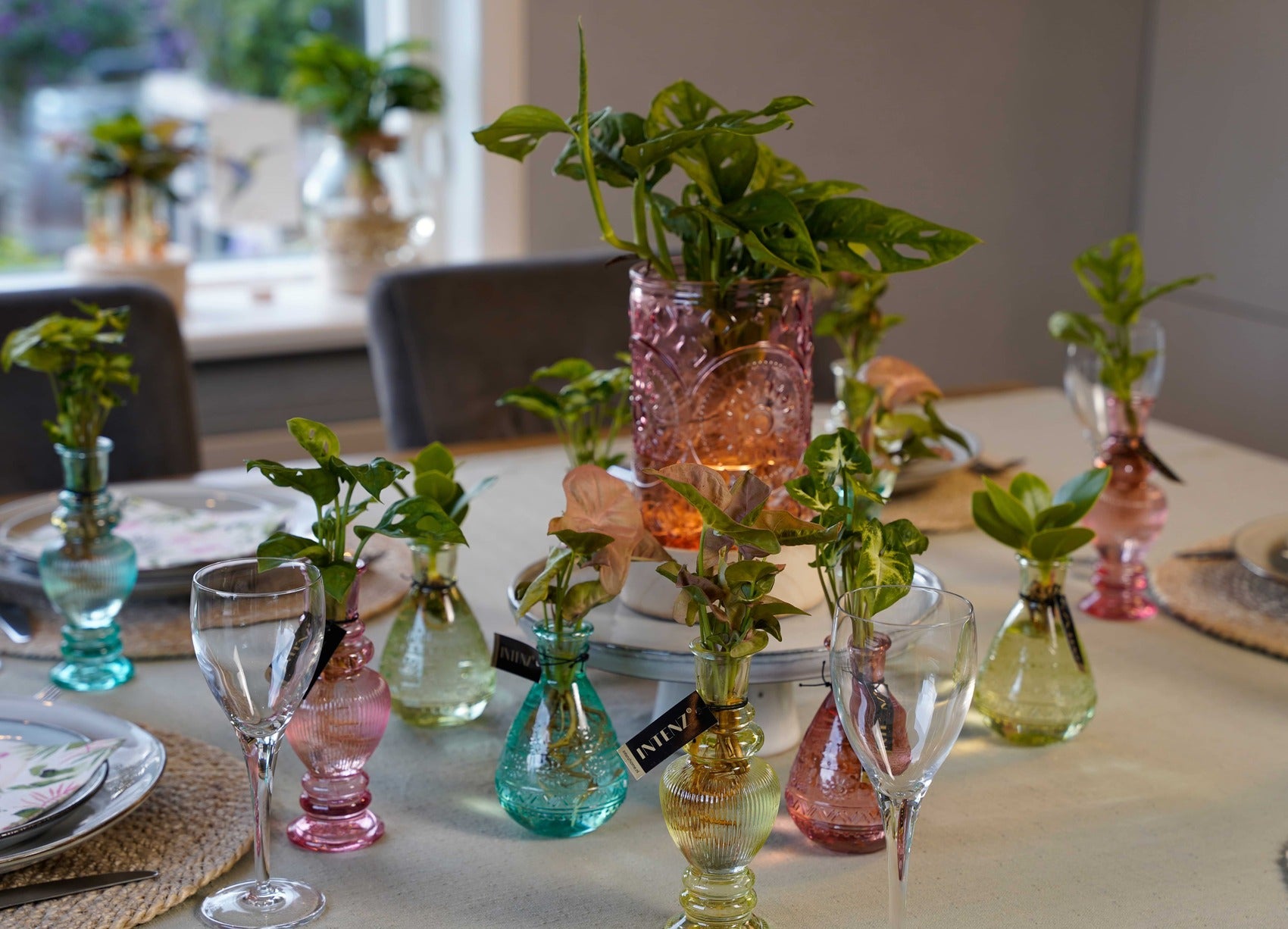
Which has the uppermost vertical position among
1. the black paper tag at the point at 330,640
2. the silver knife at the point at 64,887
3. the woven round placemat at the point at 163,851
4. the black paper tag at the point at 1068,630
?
the black paper tag at the point at 330,640

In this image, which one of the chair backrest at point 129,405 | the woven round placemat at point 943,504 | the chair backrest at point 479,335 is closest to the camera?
the woven round placemat at point 943,504

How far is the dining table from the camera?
686 mm

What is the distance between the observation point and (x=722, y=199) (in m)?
0.83

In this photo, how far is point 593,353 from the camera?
1.78 m

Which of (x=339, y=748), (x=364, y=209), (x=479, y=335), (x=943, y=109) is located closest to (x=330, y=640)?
(x=339, y=748)

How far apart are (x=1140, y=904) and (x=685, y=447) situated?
37cm

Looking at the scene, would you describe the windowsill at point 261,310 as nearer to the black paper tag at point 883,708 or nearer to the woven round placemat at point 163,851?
the woven round placemat at point 163,851

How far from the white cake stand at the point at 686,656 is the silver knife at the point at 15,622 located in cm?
39

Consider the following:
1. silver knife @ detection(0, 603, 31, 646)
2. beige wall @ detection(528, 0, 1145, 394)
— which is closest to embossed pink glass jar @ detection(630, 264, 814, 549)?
silver knife @ detection(0, 603, 31, 646)

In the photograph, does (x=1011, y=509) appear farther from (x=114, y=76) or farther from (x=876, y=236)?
(x=114, y=76)

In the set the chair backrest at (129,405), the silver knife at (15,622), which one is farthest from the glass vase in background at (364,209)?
the silver knife at (15,622)

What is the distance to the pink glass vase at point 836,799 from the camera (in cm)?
73

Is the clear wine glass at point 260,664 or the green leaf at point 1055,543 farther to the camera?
the green leaf at point 1055,543

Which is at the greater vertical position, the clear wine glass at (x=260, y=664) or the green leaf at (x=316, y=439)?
the green leaf at (x=316, y=439)
